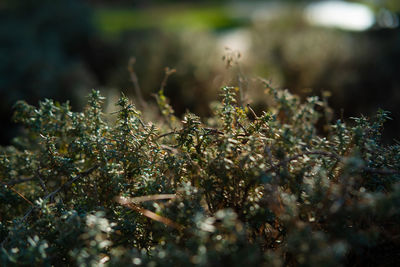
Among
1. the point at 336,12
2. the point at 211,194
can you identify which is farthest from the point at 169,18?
the point at 211,194

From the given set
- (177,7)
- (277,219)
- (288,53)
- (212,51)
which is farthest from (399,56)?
(177,7)

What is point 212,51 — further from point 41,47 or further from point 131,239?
point 131,239

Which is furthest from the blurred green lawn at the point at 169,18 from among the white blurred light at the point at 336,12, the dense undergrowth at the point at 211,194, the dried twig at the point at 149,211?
the dried twig at the point at 149,211

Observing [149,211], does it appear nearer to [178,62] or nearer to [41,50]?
[178,62]

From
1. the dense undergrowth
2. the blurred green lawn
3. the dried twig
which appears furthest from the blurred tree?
the blurred green lawn

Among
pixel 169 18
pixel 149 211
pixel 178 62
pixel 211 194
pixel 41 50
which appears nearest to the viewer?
pixel 149 211
